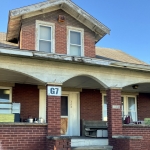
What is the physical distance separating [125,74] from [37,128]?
4182 millimetres

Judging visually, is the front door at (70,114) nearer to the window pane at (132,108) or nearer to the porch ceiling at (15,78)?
the porch ceiling at (15,78)

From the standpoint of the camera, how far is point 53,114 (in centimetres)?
930

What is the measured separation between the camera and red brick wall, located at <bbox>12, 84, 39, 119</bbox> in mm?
11859

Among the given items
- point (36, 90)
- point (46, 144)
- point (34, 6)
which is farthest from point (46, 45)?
point (46, 144)

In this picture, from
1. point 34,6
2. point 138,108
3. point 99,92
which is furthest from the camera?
point 138,108

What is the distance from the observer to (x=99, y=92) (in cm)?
1384

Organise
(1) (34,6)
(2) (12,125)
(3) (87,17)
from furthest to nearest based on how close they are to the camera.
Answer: (3) (87,17) < (1) (34,6) < (2) (12,125)

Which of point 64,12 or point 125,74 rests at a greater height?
point 64,12

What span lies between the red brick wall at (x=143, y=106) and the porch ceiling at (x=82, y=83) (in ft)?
10.5

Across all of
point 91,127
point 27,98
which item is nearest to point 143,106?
point 91,127

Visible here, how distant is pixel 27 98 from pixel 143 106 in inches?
267

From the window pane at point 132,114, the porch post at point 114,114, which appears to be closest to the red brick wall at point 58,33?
the porch post at point 114,114

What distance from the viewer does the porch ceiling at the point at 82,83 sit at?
11.5 meters

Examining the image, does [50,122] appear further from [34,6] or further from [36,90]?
[34,6]
